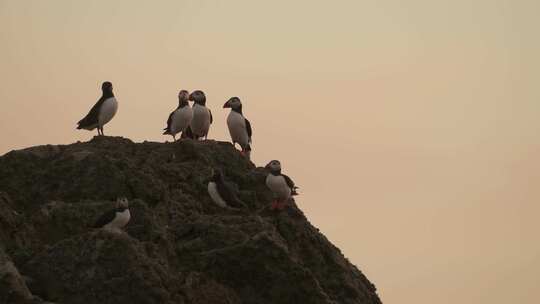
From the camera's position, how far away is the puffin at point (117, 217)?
58.0ft

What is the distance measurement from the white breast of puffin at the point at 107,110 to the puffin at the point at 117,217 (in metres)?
7.50

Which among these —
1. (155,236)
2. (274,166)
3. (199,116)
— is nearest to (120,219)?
(155,236)

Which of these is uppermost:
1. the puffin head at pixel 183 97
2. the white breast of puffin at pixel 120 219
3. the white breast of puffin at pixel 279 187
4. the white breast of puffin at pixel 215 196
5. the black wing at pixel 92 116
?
the puffin head at pixel 183 97

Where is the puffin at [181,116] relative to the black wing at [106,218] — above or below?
above

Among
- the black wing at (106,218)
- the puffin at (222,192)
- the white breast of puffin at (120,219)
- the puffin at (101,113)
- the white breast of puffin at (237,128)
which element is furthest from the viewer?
the white breast of puffin at (237,128)

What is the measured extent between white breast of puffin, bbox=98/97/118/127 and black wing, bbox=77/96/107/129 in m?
0.08

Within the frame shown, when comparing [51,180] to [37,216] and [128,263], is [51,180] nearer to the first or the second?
[37,216]

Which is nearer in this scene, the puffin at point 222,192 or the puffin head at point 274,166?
the puffin at point 222,192

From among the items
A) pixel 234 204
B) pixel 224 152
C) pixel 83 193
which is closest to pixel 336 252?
pixel 234 204

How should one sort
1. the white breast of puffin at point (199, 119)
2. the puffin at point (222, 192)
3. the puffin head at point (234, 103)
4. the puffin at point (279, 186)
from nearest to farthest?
the puffin at point (222, 192), the puffin at point (279, 186), the white breast of puffin at point (199, 119), the puffin head at point (234, 103)

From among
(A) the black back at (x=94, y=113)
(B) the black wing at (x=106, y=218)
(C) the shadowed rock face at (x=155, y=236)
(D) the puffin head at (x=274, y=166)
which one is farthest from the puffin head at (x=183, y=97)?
(B) the black wing at (x=106, y=218)

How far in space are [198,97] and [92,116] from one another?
3524 mm

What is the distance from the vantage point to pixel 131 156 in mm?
22109

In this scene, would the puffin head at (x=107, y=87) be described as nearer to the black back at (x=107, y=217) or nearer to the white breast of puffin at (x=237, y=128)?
the white breast of puffin at (x=237, y=128)
